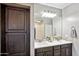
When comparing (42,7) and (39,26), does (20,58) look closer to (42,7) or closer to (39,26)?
A: (39,26)

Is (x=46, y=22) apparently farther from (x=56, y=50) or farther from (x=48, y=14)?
(x=56, y=50)

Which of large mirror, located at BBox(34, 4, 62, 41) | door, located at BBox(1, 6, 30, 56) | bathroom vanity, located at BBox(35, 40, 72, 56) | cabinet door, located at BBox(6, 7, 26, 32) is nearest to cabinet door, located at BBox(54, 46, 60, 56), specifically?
bathroom vanity, located at BBox(35, 40, 72, 56)

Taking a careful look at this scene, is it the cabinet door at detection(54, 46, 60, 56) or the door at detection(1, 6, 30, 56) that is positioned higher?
the door at detection(1, 6, 30, 56)

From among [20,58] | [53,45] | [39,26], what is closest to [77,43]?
[53,45]

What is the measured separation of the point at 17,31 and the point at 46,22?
1.50ft

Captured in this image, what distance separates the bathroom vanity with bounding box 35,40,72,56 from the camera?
1692mm

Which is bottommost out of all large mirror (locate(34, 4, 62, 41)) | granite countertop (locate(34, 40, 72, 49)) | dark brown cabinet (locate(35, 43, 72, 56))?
dark brown cabinet (locate(35, 43, 72, 56))

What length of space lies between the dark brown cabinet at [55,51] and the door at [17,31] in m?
0.19

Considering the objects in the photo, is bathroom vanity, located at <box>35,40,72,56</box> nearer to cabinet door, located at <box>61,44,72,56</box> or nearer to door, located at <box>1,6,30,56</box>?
cabinet door, located at <box>61,44,72,56</box>

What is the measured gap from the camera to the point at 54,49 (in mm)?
1724

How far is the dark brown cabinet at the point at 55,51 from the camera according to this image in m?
1.69

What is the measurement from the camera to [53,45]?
1713mm

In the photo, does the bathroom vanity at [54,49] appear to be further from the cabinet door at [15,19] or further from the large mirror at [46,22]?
the cabinet door at [15,19]

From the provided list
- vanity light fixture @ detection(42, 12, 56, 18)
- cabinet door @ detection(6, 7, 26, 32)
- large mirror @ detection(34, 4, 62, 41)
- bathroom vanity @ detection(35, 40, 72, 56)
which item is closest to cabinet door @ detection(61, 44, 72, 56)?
bathroom vanity @ detection(35, 40, 72, 56)
